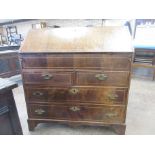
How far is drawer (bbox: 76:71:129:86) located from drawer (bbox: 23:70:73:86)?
0.39ft

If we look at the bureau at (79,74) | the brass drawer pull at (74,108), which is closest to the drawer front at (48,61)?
the bureau at (79,74)

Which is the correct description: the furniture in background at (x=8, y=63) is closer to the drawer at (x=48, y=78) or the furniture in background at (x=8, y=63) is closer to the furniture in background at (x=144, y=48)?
the drawer at (x=48, y=78)

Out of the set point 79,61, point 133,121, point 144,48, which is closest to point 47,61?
point 79,61

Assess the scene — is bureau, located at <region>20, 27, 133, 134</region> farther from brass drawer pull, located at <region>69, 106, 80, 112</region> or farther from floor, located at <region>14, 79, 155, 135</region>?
floor, located at <region>14, 79, 155, 135</region>

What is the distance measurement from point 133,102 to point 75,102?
1.23 meters

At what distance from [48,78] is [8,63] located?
192cm

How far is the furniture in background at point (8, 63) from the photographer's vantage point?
3.25 metres

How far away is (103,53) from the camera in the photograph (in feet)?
5.27

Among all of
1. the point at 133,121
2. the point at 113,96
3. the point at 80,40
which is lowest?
the point at 133,121

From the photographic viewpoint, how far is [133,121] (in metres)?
2.23

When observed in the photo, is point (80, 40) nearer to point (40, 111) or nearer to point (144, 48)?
point (40, 111)

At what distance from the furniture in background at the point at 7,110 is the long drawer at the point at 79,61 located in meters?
0.80
